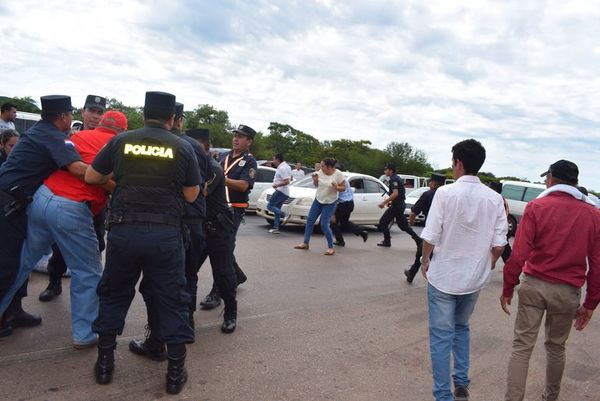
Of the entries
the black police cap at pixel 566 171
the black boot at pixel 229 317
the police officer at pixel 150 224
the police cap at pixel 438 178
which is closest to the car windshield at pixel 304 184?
the police cap at pixel 438 178

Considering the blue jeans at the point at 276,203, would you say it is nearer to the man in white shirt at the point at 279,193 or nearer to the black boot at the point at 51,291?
the man in white shirt at the point at 279,193

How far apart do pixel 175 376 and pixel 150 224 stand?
1.05 m

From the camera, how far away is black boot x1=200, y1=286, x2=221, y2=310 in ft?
17.5

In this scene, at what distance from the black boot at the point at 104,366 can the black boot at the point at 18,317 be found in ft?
4.47

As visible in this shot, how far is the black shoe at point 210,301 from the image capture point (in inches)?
210

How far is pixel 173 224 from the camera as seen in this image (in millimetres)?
3357

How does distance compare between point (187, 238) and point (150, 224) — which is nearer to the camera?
point (150, 224)

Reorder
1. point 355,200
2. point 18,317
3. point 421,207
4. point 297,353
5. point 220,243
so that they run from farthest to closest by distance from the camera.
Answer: point 355,200
point 421,207
point 220,243
point 18,317
point 297,353

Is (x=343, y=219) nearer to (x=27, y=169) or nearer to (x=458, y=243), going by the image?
(x=458, y=243)

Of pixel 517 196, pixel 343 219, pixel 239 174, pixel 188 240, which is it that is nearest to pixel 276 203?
pixel 343 219

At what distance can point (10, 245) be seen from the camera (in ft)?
13.0

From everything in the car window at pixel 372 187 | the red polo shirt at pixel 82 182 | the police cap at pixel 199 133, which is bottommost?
the car window at pixel 372 187

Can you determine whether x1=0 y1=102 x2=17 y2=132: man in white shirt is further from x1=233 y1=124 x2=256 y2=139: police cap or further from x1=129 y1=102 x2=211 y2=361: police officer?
x1=129 y1=102 x2=211 y2=361: police officer

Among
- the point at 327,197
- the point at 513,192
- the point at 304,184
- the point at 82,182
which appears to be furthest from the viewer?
the point at 513,192
